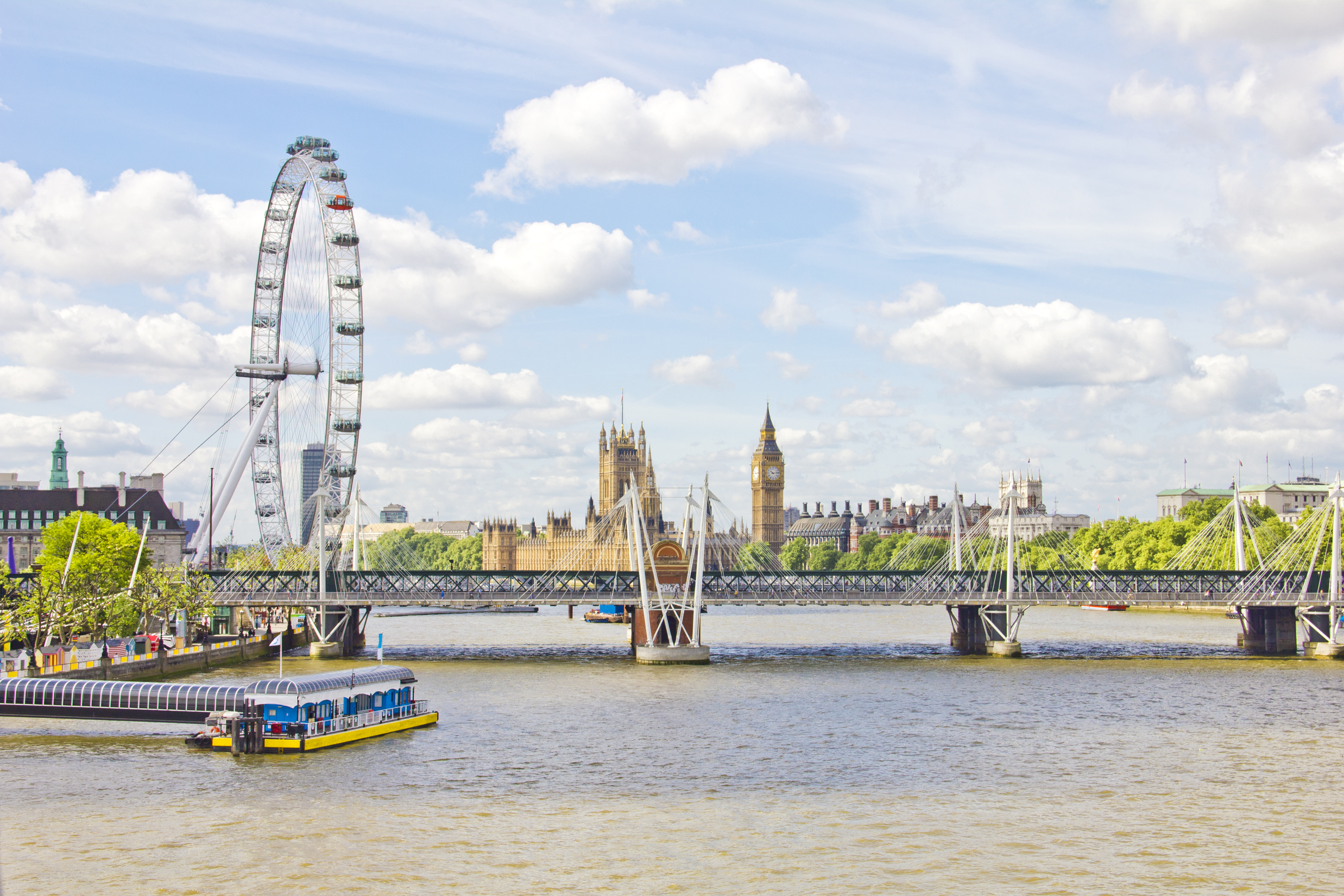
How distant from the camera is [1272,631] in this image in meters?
85.1

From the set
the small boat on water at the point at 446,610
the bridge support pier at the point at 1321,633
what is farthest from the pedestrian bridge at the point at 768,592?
the small boat on water at the point at 446,610

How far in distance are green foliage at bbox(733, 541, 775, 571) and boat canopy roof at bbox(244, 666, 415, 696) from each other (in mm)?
47213

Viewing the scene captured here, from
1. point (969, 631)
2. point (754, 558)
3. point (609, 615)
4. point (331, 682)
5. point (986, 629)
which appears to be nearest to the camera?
point (331, 682)

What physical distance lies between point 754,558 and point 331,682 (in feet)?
404

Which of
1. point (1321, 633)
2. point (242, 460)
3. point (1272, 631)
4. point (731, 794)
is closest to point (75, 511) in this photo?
point (242, 460)

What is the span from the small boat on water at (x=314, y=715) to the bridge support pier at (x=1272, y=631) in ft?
181

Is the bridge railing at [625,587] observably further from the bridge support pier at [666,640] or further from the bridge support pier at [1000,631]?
the bridge support pier at [666,640]

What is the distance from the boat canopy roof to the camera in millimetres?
50031

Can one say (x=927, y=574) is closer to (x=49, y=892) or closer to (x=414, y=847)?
(x=414, y=847)

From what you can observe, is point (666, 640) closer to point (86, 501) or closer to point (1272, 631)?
point (1272, 631)

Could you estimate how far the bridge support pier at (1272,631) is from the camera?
84.9 m

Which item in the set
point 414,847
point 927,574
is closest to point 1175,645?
point 927,574

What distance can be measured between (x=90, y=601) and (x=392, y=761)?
33.9 metres

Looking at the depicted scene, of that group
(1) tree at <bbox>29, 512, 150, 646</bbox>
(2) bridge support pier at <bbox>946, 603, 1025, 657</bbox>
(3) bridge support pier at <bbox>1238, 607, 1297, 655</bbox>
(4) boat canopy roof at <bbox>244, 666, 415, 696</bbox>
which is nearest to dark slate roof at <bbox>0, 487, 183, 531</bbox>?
(1) tree at <bbox>29, 512, 150, 646</bbox>
